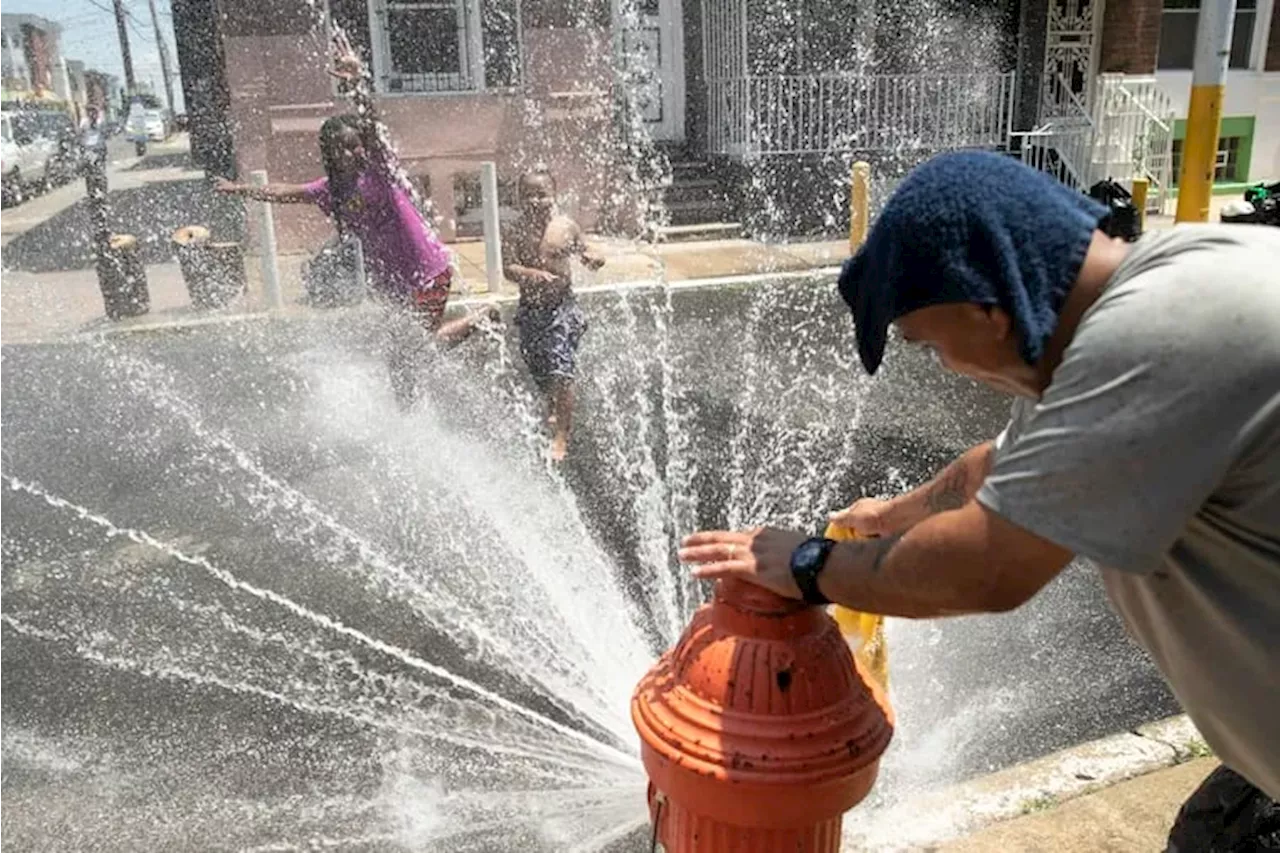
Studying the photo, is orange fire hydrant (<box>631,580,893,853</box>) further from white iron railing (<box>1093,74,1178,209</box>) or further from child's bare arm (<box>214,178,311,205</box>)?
white iron railing (<box>1093,74,1178,209</box>)

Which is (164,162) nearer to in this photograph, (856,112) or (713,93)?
(713,93)

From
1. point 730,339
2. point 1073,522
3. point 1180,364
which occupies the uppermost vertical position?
point 1180,364

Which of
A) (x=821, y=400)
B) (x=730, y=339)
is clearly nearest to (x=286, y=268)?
(x=730, y=339)

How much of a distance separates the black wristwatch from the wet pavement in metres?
1.76

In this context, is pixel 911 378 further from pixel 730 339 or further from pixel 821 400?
pixel 730 339

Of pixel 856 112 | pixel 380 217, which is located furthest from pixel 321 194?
pixel 856 112

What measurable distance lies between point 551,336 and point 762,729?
182 inches

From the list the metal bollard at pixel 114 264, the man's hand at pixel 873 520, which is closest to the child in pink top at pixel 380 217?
the man's hand at pixel 873 520

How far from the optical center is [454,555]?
17.3ft

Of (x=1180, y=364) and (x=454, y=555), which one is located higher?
(x=1180, y=364)

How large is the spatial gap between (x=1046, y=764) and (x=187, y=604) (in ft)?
11.5

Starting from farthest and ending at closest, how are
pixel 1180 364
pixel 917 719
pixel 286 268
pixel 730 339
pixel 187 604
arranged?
pixel 286 268
pixel 730 339
pixel 187 604
pixel 917 719
pixel 1180 364

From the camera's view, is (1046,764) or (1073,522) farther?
(1046,764)

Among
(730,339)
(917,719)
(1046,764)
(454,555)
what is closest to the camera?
(1046,764)
